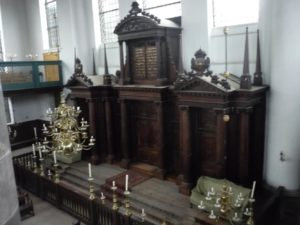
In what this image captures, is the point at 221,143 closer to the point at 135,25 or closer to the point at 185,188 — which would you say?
the point at 185,188

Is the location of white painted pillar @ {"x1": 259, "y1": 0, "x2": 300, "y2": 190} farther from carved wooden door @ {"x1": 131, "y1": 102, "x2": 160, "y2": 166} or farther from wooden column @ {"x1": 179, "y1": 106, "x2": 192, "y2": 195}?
carved wooden door @ {"x1": 131, "y1": 102, "x2": 160, "y2": 166}

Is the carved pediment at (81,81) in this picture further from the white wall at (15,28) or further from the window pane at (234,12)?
the white wall at (15,28)

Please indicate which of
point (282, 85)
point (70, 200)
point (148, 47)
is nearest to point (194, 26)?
point (148, 47)

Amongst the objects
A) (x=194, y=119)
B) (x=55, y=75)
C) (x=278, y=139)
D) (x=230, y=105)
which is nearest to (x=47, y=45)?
(x=55, y=75)

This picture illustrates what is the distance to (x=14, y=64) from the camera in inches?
501

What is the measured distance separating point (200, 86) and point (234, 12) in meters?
2.76

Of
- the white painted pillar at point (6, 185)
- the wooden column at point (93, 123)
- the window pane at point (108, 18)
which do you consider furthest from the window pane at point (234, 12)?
the white painted pillar at point (6, 185)

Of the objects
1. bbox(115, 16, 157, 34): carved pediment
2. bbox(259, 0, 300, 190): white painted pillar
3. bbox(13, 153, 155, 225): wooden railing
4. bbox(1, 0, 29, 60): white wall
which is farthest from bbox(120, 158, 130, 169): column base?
bbox(1, 0, 29, 60): white wall

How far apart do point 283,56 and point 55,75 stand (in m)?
10.6

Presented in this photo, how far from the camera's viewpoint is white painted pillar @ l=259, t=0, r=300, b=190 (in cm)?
711

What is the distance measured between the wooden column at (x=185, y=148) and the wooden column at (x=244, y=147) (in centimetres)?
146

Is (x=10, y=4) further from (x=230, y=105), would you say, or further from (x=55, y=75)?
(x=230, y=105)

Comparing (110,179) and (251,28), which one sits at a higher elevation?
(251,28)

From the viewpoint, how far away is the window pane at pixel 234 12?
8430 mm
